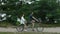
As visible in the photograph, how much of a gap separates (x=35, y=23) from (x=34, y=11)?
5639 millimetres

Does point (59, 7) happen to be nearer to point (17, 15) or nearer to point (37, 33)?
point (17, 15)

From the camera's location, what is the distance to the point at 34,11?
26.2m

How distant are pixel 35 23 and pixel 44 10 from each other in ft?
19.5

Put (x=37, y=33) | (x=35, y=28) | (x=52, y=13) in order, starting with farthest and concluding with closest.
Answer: (x=52, y=13), (x=35, y=28), (x=37, y=33)

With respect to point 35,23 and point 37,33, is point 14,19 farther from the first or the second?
point 37,33

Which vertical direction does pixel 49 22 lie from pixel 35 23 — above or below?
below

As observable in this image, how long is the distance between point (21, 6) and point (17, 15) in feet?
3.56

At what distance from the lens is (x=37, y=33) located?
733 inches

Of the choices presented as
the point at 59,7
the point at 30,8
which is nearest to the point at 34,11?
the point at 30,8

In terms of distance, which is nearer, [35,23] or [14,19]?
[35,23]

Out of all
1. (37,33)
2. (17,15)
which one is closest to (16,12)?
(17,15)

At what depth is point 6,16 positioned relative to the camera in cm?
2711

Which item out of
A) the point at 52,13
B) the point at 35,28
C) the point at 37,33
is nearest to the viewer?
the point at 37,33

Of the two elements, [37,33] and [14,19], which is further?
[14,19]
